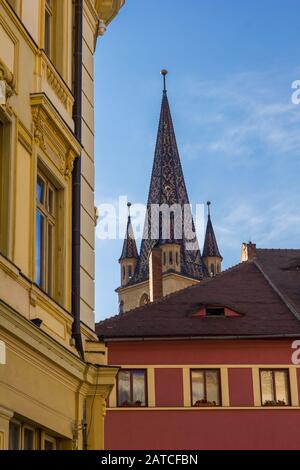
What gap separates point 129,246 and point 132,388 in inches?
2863

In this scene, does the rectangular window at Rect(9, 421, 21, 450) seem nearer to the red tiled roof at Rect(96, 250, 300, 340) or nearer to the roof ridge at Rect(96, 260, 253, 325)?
the red tiled roof at Rect(96, 250, 300, 340)

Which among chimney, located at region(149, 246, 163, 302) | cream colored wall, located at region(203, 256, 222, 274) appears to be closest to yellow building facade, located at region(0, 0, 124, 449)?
chimney, located at region(149, 246, 163, 302)

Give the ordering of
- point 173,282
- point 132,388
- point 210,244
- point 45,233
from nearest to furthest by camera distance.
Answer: point 45,233
point 132,388
point 173,282
point 210,244

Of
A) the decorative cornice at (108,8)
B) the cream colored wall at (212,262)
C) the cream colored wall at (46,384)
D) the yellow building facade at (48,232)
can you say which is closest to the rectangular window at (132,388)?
the decorative cornice at (108,8)

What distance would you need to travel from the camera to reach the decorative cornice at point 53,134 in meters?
10.6

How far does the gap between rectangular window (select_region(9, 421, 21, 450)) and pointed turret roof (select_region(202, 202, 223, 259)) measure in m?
92.7

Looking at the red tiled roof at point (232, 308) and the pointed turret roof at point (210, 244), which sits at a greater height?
the pointed turret roof at point (210, 244)

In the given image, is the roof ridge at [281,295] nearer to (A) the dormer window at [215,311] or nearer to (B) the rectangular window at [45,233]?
Result: (A) the dormer window at [215,311]

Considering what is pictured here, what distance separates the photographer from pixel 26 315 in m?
9.68

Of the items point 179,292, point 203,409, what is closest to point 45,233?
point 203,409

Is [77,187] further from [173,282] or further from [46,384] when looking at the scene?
[173,282]

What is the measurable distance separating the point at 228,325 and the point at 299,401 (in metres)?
3.58

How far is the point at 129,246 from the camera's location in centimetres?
10450

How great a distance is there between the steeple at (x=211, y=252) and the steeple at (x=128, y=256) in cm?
766
